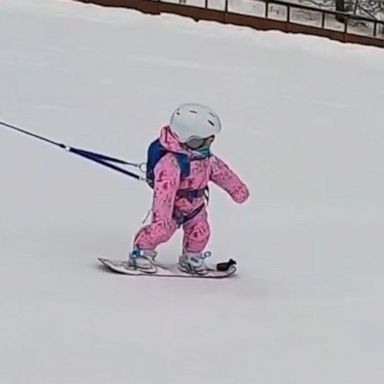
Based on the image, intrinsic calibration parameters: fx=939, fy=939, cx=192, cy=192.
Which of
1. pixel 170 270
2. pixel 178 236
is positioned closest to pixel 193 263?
pixel 170 270

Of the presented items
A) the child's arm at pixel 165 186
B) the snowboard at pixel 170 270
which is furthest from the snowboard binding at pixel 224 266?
the child's arm at pixel 165 186

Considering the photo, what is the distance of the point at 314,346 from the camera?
1.05 m

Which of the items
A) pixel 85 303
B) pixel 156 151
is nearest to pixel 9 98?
pixel 156 151

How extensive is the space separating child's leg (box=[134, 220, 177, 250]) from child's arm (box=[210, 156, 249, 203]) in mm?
89

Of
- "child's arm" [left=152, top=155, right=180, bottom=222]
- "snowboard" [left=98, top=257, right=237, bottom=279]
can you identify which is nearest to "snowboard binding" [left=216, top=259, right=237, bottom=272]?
"snowboard" [left=98, top=257, right=237, bottom=279]

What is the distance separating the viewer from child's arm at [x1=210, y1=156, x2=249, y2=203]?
125 centimetres

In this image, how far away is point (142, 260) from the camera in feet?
3.95

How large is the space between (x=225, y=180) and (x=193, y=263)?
12cm

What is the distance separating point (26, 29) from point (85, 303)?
2233mm

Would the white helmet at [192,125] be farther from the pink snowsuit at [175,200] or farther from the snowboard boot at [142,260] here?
the snowboard boot at [142,260]

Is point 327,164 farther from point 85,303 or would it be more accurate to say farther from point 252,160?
point 85,303

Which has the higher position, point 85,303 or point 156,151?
point 156,151

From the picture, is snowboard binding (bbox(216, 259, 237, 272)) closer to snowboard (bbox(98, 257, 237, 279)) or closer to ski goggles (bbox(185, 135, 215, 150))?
snowboard (bbox(98, 257, 237, 279))

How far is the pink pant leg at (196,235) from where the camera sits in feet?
4.07
